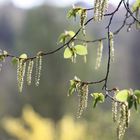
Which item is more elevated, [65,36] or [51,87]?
[65,36]

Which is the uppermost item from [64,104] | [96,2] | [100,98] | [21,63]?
[96,2]

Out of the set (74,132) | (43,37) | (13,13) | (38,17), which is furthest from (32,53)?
(13,13)

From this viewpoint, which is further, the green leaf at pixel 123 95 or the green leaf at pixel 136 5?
the green leaf at pixel 136 5

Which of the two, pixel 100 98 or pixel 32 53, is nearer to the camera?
pixel 100 98

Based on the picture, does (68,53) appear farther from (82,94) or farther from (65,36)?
(82,94)

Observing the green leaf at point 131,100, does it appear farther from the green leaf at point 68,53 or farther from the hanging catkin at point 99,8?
the green leaf at point 68,53

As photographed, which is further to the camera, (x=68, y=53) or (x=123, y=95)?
(x=68, y=53)

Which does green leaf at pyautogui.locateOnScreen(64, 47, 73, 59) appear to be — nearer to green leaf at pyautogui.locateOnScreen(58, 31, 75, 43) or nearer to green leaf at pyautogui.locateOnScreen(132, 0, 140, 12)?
green leaf at pyautogui.locateOnScreen(58, 31, 75, 43)

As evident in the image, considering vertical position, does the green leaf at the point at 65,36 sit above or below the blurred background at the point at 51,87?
above

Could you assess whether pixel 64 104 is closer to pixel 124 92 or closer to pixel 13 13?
pixel 124 92

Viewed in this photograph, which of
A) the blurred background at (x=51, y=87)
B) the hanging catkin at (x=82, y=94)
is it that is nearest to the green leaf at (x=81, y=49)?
the hanging catkin at (x=82, y=94)

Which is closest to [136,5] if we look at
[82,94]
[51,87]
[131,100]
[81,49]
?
[81,49]
